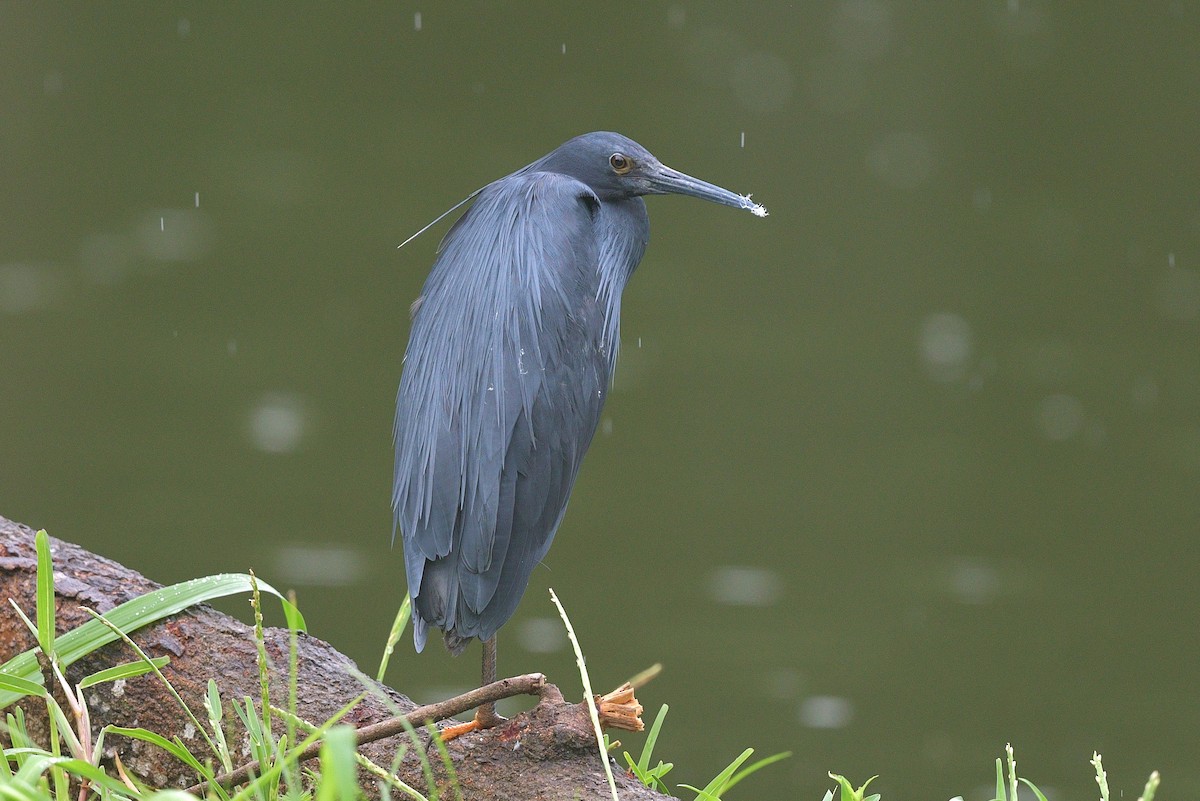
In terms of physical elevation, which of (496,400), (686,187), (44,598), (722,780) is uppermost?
(686,187)

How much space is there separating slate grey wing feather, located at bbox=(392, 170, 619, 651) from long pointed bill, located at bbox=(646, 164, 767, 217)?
0.95 feet

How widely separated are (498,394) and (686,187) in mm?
940

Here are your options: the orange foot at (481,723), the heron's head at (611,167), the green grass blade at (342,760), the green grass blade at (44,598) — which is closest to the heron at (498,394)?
the heron's head at (611,167)

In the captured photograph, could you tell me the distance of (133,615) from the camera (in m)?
2.39

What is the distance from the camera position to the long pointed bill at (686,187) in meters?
3.66

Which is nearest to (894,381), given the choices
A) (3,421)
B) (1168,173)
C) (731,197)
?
(1168,173)

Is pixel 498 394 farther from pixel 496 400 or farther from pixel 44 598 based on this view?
pixel 44 598

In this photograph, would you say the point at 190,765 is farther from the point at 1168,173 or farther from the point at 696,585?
the point at 1168,173

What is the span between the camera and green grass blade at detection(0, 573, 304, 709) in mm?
2250

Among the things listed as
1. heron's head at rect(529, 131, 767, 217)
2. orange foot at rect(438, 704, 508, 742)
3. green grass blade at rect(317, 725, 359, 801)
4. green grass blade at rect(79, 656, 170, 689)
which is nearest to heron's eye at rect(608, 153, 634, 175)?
heron's head at rect(529, 131, 767, 217)

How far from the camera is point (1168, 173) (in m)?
10.8

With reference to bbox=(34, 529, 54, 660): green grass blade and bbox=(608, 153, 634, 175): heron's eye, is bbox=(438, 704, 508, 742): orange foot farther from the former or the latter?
bbox=(608, 153, 634, 175): heron's eye

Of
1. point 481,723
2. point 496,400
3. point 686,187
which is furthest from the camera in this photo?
point 686,187

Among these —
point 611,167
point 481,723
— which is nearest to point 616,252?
point 611,167
